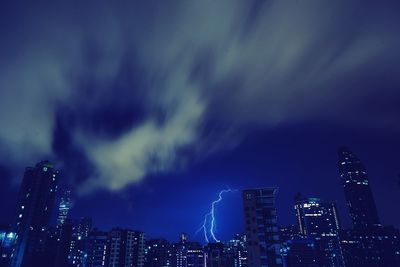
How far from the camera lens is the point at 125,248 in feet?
358

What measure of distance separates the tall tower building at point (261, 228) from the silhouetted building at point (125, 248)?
60.7 meters

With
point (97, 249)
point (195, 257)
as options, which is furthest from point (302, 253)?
point (97, 249)

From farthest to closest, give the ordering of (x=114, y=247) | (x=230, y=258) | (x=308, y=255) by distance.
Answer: (x=308, y=255)
(x=230, y=258)
(x=114, y=247)

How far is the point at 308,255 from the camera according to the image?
187m

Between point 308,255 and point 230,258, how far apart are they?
241 ft

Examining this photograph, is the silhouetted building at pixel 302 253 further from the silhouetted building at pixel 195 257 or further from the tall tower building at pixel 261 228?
the tall tower building at pixel 261 228

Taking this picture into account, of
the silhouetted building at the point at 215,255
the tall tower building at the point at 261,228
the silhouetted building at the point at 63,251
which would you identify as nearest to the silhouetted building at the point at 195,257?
the silhouetted building at the point at 215,255

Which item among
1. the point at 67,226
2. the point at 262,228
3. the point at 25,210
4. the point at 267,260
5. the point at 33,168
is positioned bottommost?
the point at 267,260

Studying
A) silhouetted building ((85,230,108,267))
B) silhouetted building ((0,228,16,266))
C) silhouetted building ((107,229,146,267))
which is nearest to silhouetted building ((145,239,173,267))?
silhouetted building ((107,229,146,267))

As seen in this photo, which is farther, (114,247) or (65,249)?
(114,247)

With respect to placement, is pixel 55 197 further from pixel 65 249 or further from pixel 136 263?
pixel 136 263

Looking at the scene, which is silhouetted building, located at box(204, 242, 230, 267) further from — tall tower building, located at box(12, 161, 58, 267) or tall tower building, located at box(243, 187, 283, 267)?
tall tower building, located at box(12, 161, 58, 267)

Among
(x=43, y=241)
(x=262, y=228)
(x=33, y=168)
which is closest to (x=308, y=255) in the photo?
(x=262, y=228)

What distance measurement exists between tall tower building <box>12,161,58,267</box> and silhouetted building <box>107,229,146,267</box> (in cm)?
2574
